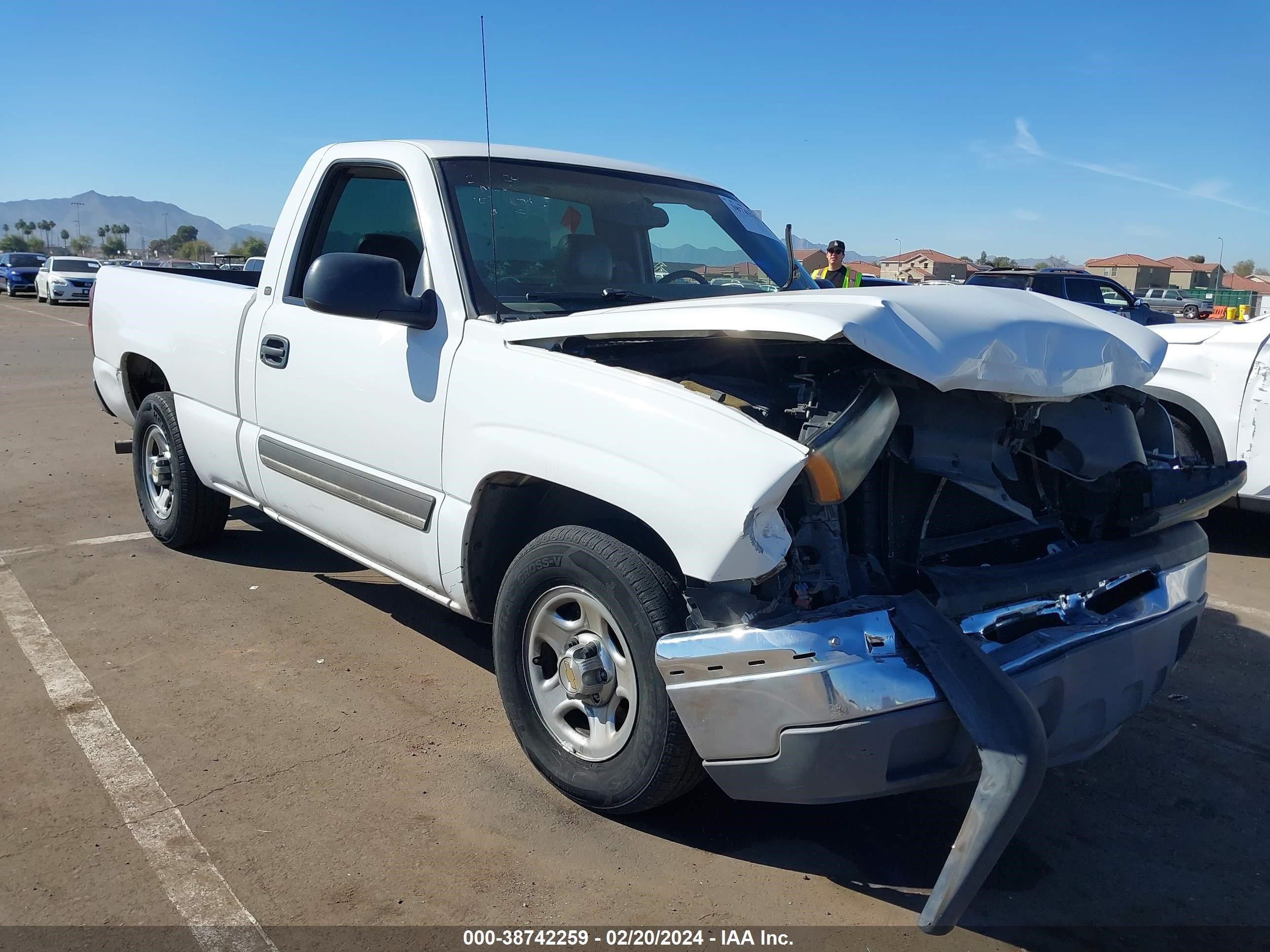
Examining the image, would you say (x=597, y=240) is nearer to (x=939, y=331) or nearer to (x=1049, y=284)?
(x=939, y=331)

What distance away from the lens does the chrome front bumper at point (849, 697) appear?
7.84 feet

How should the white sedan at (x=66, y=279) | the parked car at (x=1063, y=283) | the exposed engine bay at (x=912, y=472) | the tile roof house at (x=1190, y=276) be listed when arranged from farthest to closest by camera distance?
the tile roof house at (x=1190, y=276)
the white sedan at (x=66, y=279)
the parked car at (x=1063, y=283)
the exposed engine bay at (x=912, y=472)

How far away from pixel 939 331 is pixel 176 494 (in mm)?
4266

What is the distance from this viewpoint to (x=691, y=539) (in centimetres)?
252

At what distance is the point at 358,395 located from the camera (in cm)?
379

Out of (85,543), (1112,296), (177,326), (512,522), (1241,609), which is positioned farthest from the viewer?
(1112,296)

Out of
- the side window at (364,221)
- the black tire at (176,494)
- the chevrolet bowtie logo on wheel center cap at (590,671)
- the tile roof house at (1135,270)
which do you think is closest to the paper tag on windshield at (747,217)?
the side window at (364,221)

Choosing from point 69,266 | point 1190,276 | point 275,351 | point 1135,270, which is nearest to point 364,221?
point 275,351

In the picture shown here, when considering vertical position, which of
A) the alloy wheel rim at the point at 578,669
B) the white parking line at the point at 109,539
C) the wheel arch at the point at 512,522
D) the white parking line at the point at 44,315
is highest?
the white parking line at the point at 44,315

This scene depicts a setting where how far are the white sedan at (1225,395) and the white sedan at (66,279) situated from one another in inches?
1315

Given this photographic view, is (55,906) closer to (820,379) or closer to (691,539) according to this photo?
(691,539)

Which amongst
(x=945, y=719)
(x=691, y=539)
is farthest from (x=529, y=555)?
(x=945, y=719)

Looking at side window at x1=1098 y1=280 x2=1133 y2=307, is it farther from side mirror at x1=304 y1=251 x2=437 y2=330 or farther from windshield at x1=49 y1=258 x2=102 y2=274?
windshield at x1=49 y1=258 x2=102 y2=274

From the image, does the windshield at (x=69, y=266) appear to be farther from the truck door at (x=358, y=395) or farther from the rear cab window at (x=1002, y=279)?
the truck door at (x=358, y=395)
